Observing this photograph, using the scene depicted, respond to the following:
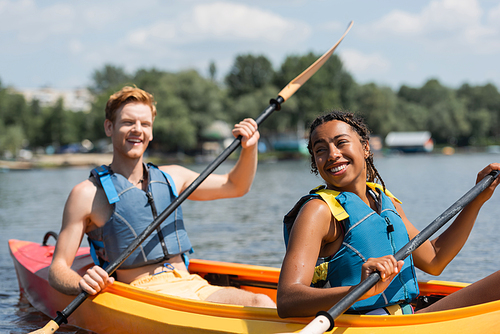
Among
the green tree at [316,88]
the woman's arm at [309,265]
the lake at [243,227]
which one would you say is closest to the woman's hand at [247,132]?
the woman's arm at [309,265]

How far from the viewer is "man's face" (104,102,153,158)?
3.40m

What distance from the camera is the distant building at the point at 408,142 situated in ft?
210

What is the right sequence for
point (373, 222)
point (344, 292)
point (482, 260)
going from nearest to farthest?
point (344, 292) → point (373, 222) → point (482, 260)

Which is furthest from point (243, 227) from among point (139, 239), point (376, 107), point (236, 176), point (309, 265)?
point (376, 107)

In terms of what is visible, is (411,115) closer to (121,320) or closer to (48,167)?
(48,167)

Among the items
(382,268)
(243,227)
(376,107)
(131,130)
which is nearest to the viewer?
(382,268)

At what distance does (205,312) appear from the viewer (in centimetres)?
285

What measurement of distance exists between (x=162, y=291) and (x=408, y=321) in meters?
1.70

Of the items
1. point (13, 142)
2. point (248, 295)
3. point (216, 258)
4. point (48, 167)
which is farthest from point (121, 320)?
point (13, 142)

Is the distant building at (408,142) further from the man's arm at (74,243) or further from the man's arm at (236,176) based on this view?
the man's arm at (74,243)

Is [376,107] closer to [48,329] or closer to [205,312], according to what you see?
[48,329]

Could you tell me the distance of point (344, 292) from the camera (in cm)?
206

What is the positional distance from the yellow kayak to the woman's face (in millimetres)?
638

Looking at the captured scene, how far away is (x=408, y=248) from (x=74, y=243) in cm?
215
